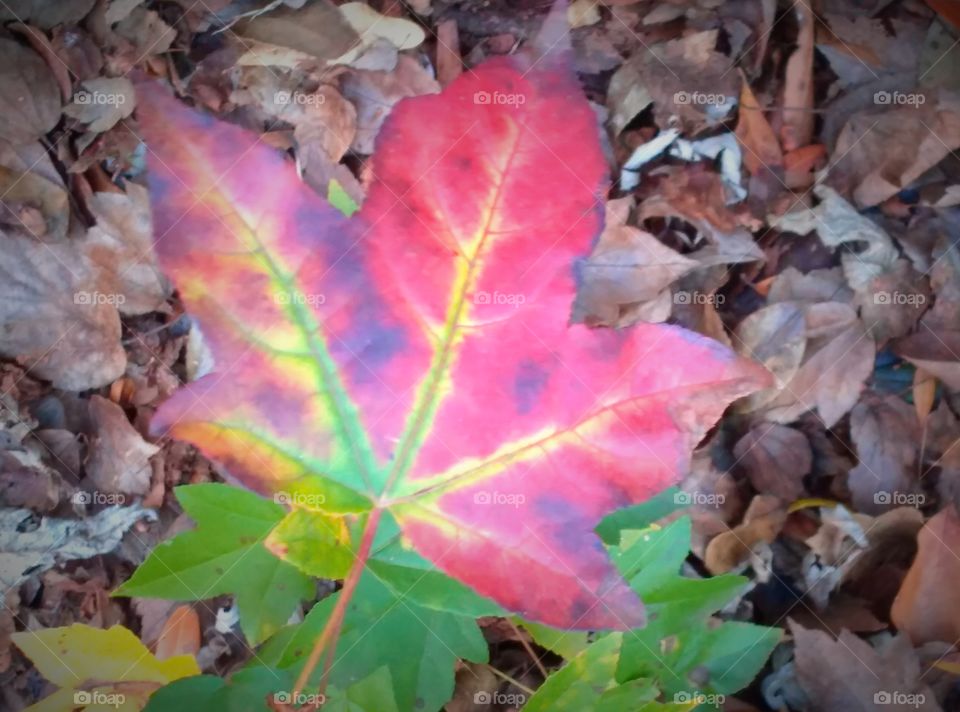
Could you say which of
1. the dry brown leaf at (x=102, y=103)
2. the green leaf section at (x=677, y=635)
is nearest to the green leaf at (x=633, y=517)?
the green leaf section at (x=677, y=635)

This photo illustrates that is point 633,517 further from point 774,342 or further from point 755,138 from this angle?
point 755,138

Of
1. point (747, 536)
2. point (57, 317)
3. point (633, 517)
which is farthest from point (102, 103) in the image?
point (747, 536)

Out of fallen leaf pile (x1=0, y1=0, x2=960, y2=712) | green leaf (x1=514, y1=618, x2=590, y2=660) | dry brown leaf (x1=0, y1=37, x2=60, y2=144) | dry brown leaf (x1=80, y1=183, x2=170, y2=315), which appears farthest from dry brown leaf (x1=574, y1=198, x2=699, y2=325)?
dry brown leaf (x1=0, y1=37, x2=60, y2=144)

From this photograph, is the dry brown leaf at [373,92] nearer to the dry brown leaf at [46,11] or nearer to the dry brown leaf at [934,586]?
the dry brown leaf at [46,11]

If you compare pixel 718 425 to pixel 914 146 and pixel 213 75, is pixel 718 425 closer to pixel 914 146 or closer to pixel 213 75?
pixel 914 146

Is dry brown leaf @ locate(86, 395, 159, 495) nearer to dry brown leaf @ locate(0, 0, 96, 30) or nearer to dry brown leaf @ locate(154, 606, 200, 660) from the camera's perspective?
dry brown leaf @ locate(154, 606, 200, 660)

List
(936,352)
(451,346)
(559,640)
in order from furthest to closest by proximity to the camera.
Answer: (936,352) → (559,640) → (451,346)
